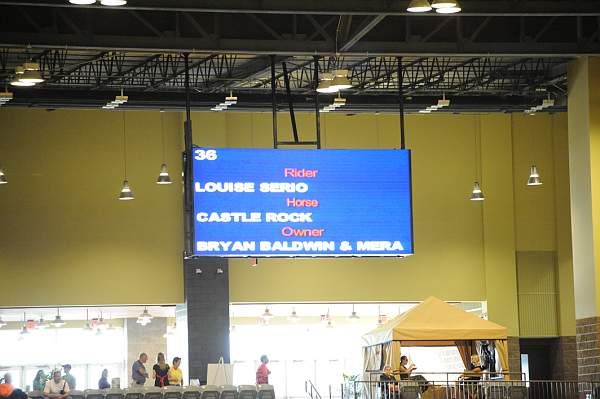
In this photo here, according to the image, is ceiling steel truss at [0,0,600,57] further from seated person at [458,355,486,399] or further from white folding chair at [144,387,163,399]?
white folding chair at [144,387,163,399]

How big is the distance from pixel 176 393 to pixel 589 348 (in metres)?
6.96

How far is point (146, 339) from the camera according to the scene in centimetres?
4019

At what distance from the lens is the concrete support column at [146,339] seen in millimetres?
39812

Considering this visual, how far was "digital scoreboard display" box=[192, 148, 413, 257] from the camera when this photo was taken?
16.9 m

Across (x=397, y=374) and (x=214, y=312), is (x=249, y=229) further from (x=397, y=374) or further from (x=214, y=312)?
(x=214, y=312)

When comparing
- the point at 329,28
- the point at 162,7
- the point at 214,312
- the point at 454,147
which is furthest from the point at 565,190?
the point at 162,7

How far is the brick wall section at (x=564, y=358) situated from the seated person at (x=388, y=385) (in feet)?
33.3

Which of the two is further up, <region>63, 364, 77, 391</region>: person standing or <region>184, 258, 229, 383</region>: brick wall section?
<region>184, 258, 229, 383</region>: brick wall section

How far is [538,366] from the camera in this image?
29422 millimetres

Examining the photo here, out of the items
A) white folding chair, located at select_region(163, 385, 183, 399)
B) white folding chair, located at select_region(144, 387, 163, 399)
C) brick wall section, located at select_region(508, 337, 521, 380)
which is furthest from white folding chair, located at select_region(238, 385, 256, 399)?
brick wall section, located at select_region(508, 337, 521, 380)

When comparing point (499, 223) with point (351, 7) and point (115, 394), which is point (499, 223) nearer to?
point (115, 394)

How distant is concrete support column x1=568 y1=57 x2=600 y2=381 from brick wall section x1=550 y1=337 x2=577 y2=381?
31.6 feet

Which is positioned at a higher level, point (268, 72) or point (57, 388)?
point (268, 72)

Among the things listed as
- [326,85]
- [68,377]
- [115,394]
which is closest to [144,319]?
[68,377]
